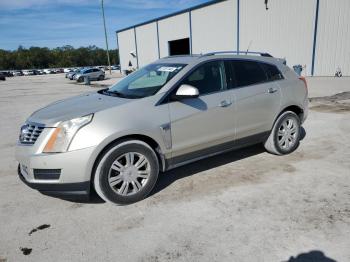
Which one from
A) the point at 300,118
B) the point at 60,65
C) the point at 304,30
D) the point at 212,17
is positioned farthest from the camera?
the point at 60,65

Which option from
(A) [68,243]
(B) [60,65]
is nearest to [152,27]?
(A) [68,243]

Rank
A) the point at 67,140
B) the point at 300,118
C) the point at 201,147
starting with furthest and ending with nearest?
the point at 300,118
the point at 201,147
the point at 67,140

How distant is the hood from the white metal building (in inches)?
458

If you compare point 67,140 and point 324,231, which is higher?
point 67,140

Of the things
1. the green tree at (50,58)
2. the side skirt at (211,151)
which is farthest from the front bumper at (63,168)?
the green tree at (50,58)

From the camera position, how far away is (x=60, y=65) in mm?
124188

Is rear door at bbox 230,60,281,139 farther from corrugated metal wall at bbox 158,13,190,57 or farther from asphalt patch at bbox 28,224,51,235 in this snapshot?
corrugated metal wall at bbox 158,13,190,57

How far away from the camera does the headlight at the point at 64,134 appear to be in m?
3.37

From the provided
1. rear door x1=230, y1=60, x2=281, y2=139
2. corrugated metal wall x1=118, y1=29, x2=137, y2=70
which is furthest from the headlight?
corrugated metal wall x1=118, y1=29, x2=137, y2=70

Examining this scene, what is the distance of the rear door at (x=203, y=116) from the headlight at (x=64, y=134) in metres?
1.10

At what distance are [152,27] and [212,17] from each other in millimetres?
12444

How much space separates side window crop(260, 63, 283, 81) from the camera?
5008 millimetres

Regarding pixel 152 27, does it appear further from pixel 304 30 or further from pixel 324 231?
pixel 324 231

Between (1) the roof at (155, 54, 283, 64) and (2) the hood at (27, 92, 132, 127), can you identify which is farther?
(1) the roof at (155, 54, 283, 64)
